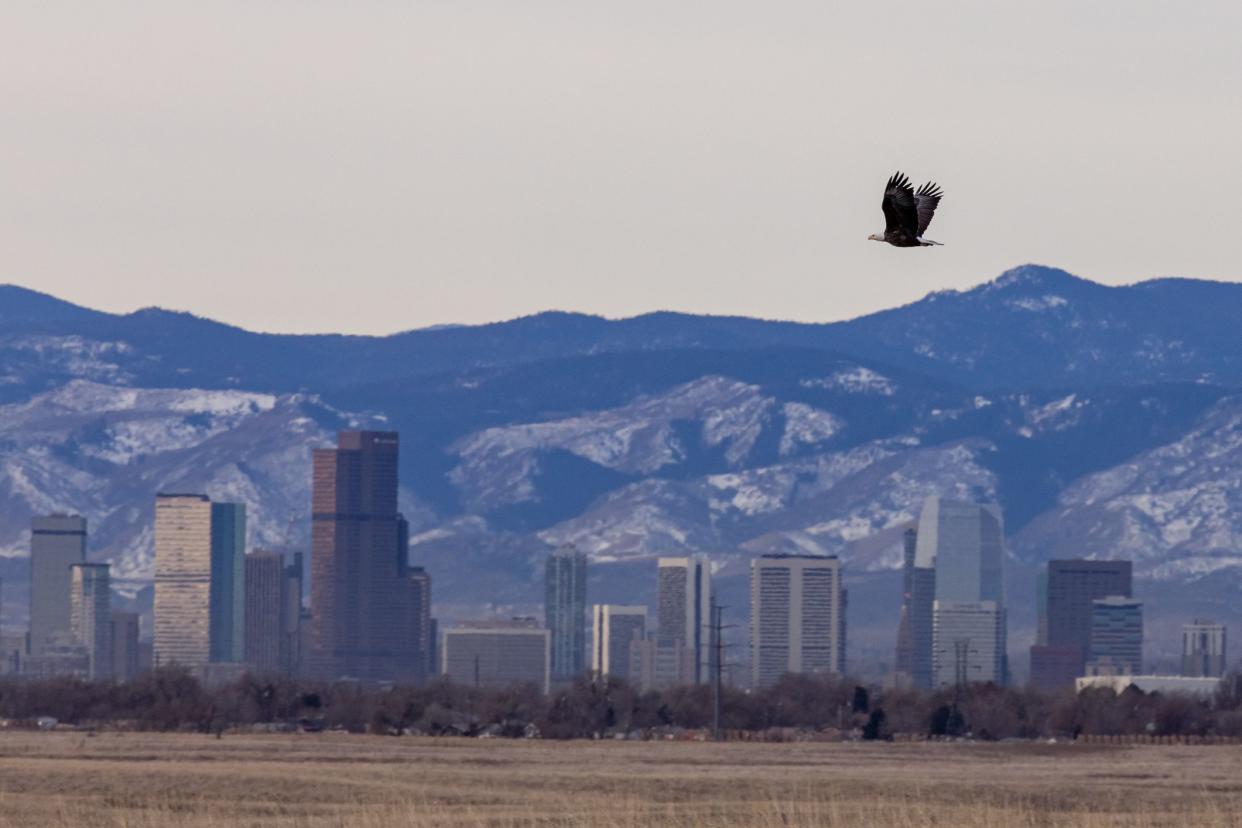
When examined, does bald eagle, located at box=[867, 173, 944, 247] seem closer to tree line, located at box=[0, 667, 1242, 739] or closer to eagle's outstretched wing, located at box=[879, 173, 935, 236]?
eagle's outstretched wing, located at box=[879, 173, 935, 236]

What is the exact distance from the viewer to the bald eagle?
172 feet

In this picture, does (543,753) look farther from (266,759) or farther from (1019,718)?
(1019,718)

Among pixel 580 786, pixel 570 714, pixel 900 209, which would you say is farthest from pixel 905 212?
pixel 570 714

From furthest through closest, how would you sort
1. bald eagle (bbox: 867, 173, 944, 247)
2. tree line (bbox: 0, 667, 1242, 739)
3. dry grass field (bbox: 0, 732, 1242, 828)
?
tree line (bbox: 0, 667, 1242, 739)
dry grass field (bbox: 0, 732, 1242, 828)
bald eagle (bbox: 867, 173, 944, 247)

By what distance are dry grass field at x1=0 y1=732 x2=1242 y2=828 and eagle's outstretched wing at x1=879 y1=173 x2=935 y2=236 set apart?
26261 millimetres

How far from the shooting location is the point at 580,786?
99.8 meters

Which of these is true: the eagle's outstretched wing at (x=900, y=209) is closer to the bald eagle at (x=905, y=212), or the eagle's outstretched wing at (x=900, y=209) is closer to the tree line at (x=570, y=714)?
the bald eagle at (x=905, y=212)

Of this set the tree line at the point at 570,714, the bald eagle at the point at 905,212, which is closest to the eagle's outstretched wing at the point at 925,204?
the bald eagle at the point at 905,212

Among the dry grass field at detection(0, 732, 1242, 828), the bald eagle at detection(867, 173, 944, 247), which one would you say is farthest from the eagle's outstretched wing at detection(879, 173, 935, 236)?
the dry grass field at detection(0, 732, 1242, 828)

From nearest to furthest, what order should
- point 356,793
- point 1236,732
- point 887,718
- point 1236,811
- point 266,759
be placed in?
point 1236,811 < point 356,793 < point 266,759 < point 1236,732 < point 887,718

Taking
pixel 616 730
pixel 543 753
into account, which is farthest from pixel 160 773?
pixel 616 730

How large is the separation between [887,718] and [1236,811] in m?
99.6

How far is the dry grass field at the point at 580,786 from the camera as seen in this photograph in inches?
3246

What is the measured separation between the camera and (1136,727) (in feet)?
593
